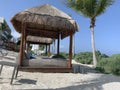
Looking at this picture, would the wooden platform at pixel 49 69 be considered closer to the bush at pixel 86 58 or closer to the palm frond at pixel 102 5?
the palm frond at pixel 102 5

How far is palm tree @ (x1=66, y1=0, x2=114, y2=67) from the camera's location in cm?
1908

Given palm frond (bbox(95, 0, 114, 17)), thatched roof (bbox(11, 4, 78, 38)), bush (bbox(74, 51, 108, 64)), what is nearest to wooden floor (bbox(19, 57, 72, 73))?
thatched roof (bbox(11, 4, 78, 38))

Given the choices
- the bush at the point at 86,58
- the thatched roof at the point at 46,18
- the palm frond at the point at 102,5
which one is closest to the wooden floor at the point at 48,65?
the thatched roof at the point at 46,18

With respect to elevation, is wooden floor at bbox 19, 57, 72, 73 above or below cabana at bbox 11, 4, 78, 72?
below

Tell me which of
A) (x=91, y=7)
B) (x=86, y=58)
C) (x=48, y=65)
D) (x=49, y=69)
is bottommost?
(x=49, y=69)

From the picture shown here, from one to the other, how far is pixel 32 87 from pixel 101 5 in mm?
12694

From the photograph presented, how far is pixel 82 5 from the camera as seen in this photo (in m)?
19.3

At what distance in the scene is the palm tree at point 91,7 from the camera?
751 inches

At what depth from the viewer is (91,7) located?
19.2 meters

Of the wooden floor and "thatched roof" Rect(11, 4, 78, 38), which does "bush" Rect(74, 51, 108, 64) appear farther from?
"thatched roof" Rect(11, 4, 78, 38)

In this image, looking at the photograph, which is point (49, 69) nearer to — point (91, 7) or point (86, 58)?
point (91, 7)

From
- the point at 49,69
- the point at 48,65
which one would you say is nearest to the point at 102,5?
the point at 48,65

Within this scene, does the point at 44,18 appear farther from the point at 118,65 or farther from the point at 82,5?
the point at 82,5

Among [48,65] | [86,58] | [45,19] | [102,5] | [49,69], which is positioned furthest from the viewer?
[86,58]
